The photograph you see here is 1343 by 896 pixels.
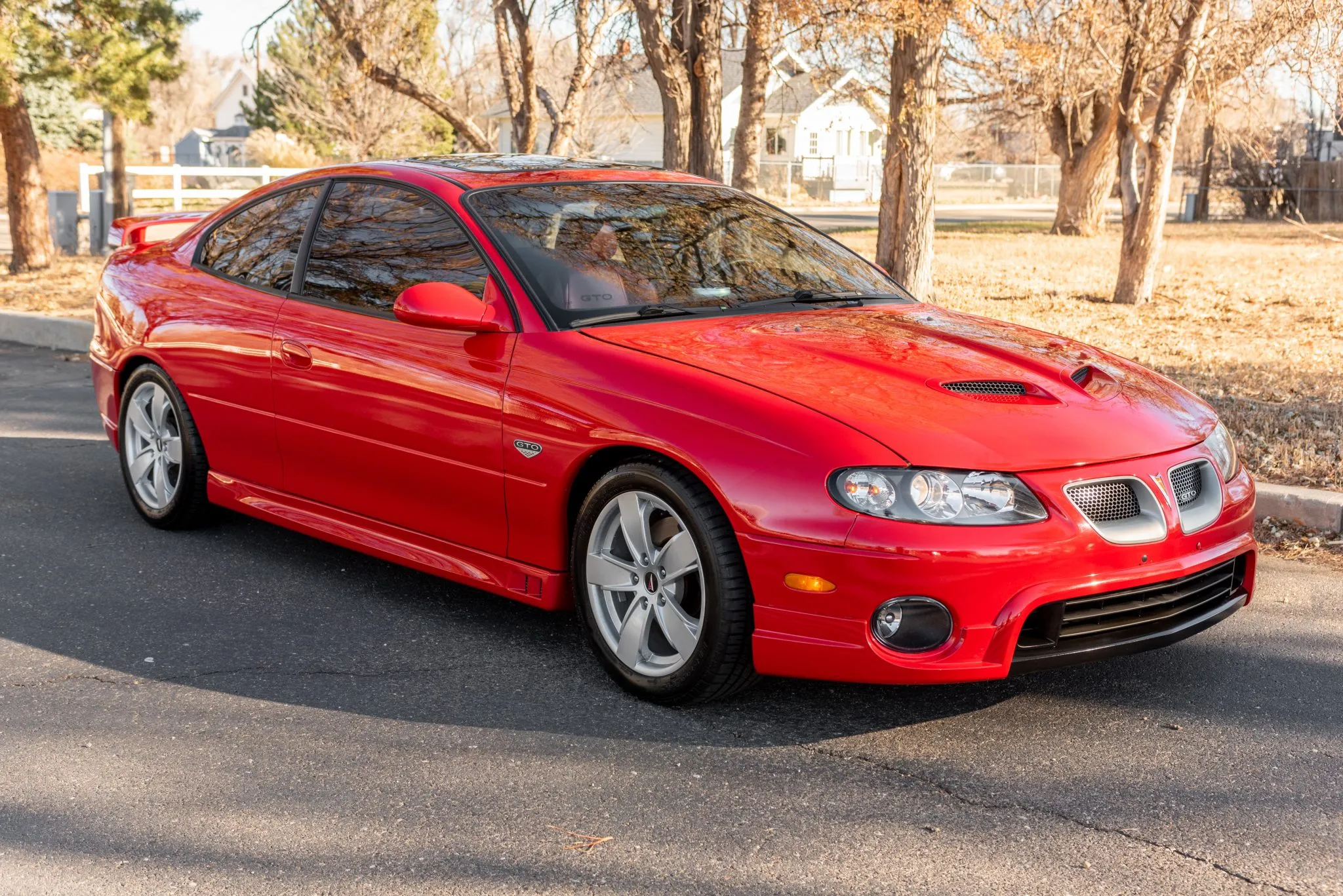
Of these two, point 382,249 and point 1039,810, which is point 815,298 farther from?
point 1039,810

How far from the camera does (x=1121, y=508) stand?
3.96 metres

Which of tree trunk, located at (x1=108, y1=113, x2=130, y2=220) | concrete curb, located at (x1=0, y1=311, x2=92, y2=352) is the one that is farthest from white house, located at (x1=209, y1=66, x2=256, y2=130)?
concrete curb, located at (x1=0, y1=311, x2=92, y2=352)

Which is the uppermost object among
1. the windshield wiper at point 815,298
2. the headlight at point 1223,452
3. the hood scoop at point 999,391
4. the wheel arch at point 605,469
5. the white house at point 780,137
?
the white house at point 780,137

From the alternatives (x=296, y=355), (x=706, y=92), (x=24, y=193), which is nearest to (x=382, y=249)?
(x=296, y=355)

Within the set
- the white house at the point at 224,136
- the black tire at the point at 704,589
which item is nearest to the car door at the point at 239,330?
the black tire at the point at 704,589

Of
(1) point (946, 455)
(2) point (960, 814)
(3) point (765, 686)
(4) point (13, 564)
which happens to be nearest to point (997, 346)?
(1) point (946, 455)

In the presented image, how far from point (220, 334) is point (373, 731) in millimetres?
2204

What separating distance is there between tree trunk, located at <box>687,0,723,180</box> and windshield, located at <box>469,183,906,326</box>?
7.23m

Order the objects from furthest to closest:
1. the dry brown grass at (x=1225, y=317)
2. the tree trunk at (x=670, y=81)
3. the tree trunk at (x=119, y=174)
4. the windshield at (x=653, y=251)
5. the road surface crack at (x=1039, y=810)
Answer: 1. the tree trunk at (x=119, y=174)
2. the tree trunk at (x=670, y=81)
3. the dry brown grass at (x=1225, y=317)
4. the windshield at (x=653, y=251)
5. the road surface crack at (x=1039, y=810)

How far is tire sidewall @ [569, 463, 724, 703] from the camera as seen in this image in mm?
4016

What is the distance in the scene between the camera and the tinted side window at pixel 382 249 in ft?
16.4

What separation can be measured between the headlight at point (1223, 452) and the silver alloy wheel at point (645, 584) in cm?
161

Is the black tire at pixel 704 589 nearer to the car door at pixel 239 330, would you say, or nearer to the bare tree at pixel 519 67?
the car door at pixel 239 330

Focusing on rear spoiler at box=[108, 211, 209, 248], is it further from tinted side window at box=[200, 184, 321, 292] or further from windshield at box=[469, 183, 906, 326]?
A: windshield at box=[469, 183, 906, 326]
